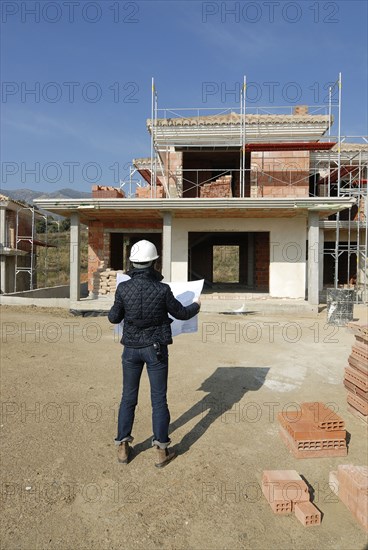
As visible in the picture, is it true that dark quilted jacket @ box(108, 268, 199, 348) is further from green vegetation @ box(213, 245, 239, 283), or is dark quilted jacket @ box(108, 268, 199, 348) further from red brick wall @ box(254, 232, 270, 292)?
green vegetation @ box(213, 245, 239, 283)

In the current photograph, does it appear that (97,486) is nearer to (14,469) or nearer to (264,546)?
(14,469)

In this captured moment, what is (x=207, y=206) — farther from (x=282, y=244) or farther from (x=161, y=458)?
(x=161, y=458)

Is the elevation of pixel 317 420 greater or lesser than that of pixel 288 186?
lesser

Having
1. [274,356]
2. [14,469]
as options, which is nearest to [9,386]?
[14,469]

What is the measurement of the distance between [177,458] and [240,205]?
1008 centimetres

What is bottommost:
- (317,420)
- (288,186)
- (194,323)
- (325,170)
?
(317,420)

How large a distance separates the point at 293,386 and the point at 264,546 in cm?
352

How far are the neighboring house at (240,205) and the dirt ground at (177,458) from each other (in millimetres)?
6495

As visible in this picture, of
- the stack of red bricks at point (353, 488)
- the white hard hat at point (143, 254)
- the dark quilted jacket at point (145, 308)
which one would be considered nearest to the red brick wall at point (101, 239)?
the white hard hat at point (143, 254)

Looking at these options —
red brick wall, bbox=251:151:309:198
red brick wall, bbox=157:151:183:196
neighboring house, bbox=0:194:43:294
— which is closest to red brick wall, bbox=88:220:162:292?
red brick wall, bbox=157:151:183:196

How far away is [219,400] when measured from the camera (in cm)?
530

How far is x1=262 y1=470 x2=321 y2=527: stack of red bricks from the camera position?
9.19 ft

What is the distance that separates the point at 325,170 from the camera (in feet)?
66.4

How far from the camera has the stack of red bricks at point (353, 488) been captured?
2.81 m
